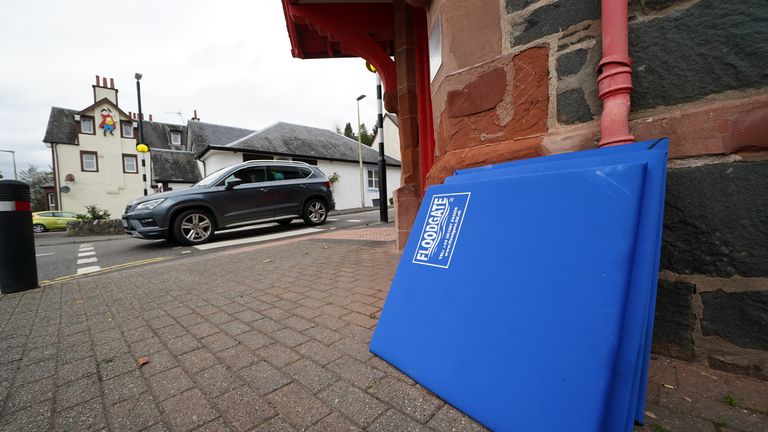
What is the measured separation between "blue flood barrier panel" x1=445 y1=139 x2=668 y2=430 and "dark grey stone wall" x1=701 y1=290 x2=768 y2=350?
57 centimetres

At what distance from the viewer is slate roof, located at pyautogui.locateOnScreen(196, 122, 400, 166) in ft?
61.5

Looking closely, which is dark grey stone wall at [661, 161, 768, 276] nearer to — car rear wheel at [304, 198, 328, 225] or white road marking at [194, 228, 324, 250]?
white road marking at [194, 228, 324, 250]

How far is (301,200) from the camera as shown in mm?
8453

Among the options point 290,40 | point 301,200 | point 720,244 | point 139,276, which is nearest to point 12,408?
point 139,276

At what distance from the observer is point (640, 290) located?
92cm

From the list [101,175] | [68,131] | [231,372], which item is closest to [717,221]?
[231,372]

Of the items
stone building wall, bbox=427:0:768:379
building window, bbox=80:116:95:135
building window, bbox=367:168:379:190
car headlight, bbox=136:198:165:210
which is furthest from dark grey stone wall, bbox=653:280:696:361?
building window, bbox=80:116:95:135

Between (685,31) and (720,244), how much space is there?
0.94 meters

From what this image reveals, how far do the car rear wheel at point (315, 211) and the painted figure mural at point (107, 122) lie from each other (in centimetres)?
2746

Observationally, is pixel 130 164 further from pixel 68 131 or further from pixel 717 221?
pixel 717 221

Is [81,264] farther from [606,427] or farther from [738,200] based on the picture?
[738,200]

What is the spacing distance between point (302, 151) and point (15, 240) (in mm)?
17988

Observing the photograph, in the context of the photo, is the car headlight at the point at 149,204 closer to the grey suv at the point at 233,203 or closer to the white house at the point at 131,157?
the grey suv at the point at 233,203

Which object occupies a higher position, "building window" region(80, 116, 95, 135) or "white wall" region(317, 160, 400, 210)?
"building window" region(80, 116, 95, 135)
